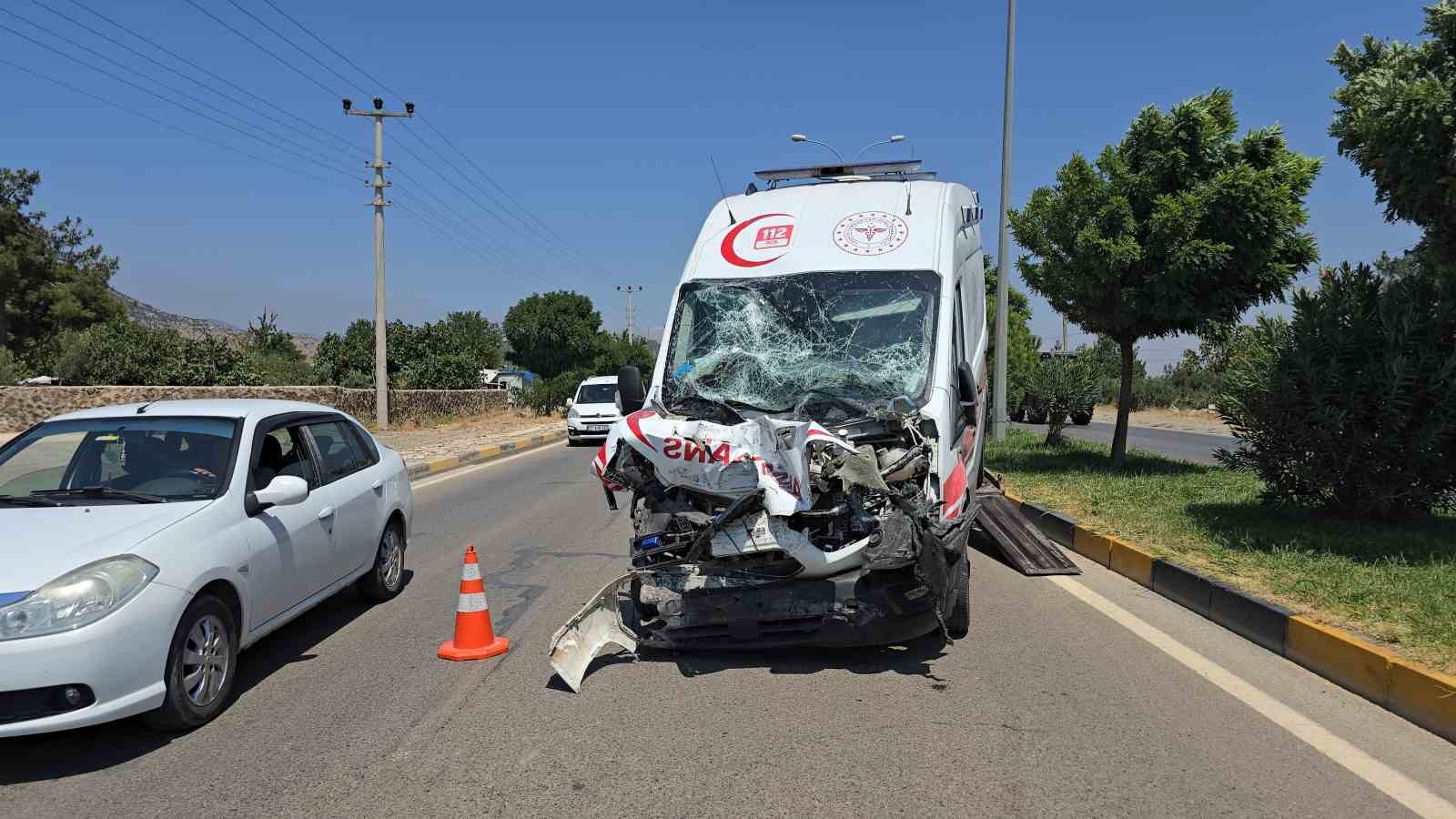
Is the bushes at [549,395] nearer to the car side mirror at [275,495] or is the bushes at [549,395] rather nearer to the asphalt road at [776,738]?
the asphalt road at [776,738]

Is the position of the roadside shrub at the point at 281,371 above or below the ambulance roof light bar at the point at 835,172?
below

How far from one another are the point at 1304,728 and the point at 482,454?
741 inches

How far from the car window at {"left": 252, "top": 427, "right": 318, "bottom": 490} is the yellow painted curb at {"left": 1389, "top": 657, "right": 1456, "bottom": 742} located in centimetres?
589

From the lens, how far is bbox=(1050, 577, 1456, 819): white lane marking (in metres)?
3.78

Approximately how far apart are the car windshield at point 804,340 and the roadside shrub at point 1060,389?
13276 millimetres

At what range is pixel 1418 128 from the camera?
7906 mm

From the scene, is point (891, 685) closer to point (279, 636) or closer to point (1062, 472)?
point (279, 636)

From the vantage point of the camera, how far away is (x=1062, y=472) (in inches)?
554

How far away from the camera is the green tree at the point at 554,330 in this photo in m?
78.6

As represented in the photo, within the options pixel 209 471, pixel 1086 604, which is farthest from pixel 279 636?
pixel 1086 604

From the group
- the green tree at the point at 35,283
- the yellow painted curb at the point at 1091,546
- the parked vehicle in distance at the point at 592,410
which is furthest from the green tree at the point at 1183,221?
the green tree at the point at 35,283

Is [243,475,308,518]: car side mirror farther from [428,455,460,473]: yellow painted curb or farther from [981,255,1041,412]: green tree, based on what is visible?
[981,255,1041,412]: green tree

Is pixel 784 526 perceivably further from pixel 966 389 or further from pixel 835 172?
pixel 835 172

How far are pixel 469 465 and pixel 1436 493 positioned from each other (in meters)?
15.9
